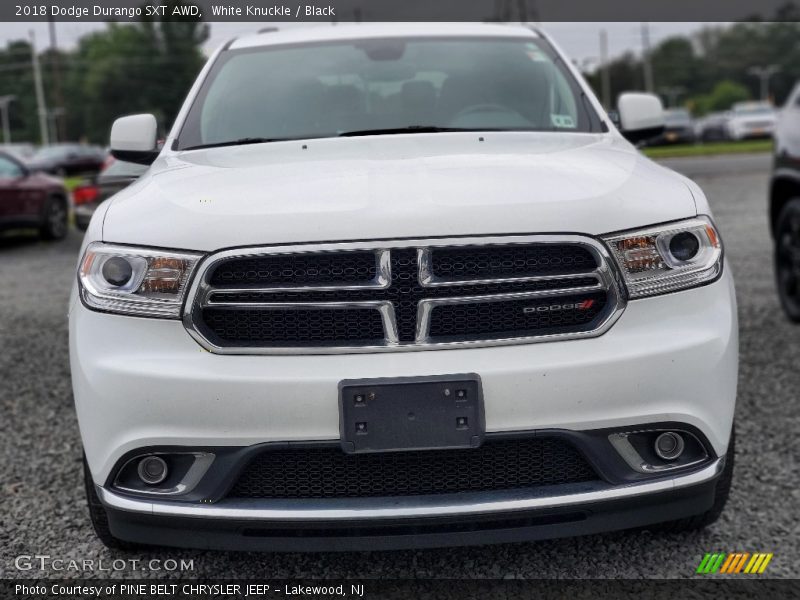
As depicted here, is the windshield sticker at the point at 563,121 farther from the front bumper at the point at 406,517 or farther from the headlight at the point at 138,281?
the headlight at the point at 138,281

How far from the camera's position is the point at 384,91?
12.8 ft

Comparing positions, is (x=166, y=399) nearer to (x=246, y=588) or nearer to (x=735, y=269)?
(x=246, y=588)

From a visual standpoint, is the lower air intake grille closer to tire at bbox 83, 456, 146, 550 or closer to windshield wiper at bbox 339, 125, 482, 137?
tire at bbox 83, 456, 146, 550

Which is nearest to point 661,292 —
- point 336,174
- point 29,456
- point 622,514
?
point 622,514

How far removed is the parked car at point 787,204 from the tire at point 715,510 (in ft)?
11.9

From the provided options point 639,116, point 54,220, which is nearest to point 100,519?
→ point 639,116

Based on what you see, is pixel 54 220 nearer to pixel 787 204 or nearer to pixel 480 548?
pixel 787 204

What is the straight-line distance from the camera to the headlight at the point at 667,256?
8.18ft

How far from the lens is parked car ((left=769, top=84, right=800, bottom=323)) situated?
6.06 metres

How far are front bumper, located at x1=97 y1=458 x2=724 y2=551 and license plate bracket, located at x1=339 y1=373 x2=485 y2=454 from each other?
165mm

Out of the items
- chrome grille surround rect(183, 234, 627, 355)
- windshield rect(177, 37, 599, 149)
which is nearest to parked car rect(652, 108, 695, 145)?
windshield rect(177, 37, 599, 149)

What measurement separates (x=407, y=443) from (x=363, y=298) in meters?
0.39

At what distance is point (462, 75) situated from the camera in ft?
13.1

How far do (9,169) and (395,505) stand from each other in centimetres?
1279
